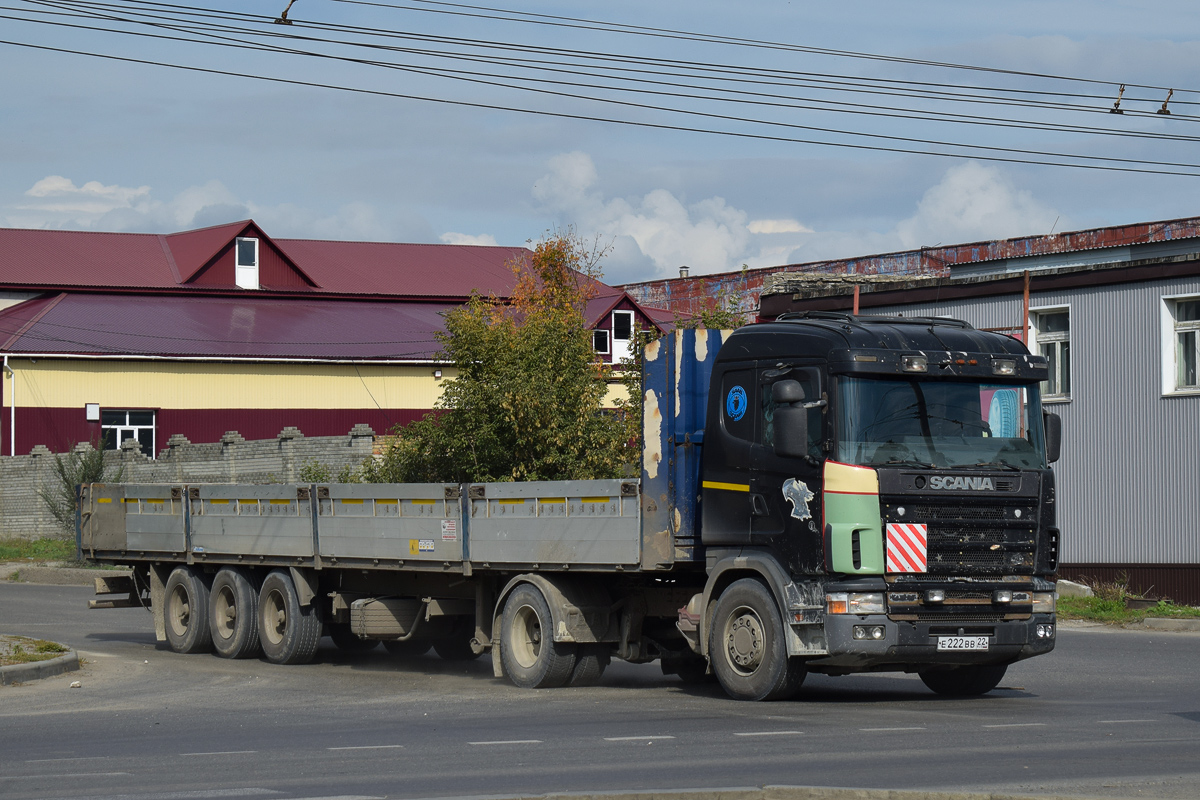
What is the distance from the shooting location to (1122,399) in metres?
25.4

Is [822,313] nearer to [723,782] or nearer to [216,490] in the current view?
[723,782]

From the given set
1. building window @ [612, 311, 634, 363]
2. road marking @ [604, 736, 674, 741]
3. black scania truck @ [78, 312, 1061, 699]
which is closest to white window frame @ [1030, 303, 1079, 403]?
black scania truck @ [78, 312, 1061, 699]

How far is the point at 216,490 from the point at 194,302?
3988cm

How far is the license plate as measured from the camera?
39.9 ft

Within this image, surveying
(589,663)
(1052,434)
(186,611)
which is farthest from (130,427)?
(1052,434)

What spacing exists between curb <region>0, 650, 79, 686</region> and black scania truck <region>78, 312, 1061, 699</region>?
11.4 ft

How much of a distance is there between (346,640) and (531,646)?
14.6 feet

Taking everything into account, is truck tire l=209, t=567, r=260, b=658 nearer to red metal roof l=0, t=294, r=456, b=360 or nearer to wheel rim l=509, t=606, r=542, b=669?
wheel rim l=509, t=606, r=542, b=669

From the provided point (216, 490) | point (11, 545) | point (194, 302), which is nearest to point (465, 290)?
point (194, 302)

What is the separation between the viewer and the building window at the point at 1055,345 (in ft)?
86.6

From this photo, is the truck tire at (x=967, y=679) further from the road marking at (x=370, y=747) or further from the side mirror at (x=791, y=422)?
the road marking at (x=370, y=747)

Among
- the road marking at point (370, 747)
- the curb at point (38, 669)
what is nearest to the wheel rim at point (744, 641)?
the road marking at point (370, 747)

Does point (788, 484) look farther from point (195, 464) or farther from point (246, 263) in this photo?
point (246, 263)

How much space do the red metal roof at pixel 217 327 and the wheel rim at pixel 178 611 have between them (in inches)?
1265
